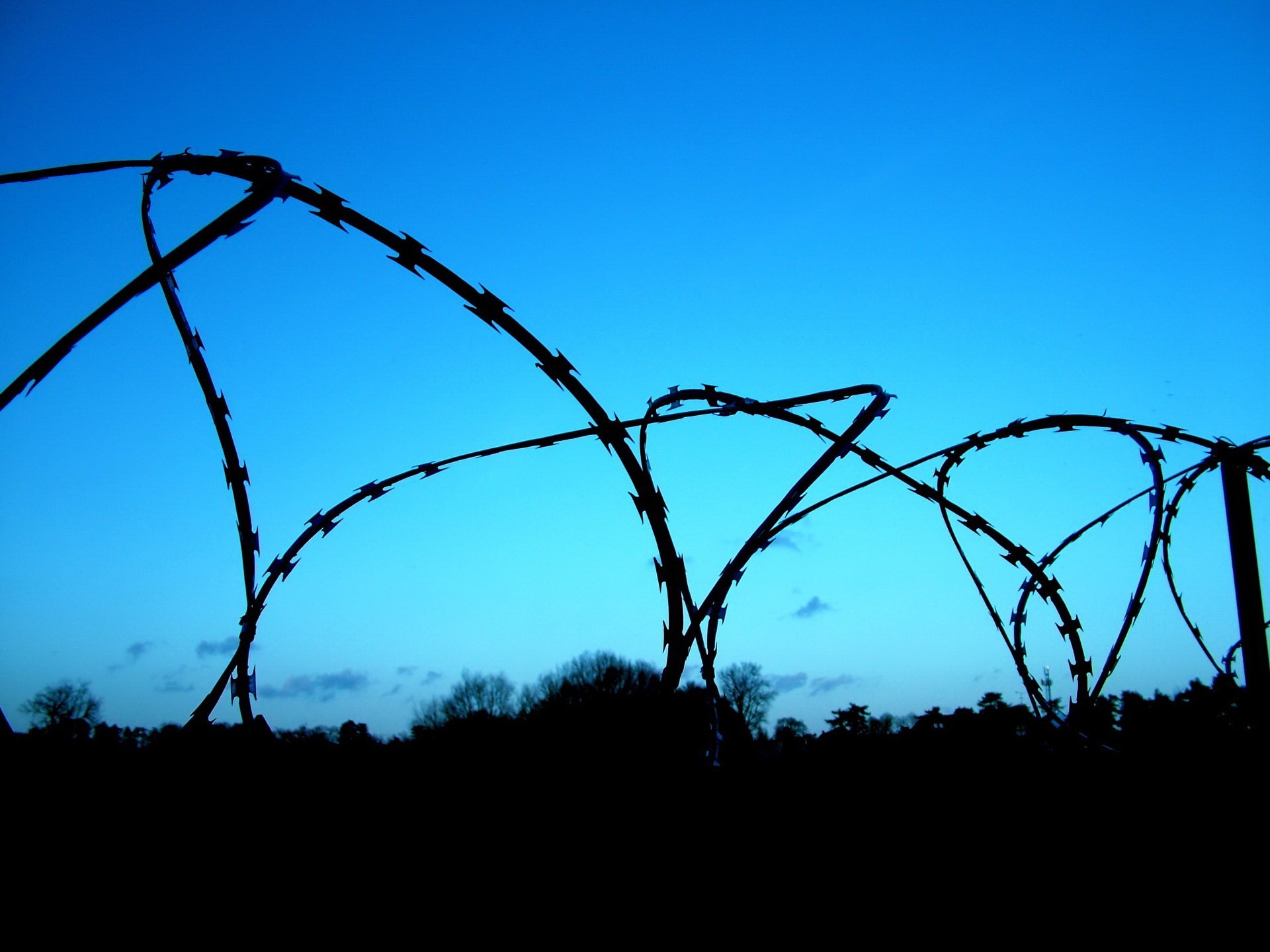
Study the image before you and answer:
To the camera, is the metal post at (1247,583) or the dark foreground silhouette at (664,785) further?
the metal post at (1247,583)

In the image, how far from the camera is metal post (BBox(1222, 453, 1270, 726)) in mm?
5883

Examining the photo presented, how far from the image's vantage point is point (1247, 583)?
614cm

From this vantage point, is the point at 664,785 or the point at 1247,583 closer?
the point at 664,785

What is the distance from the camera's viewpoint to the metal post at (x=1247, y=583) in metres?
5.88

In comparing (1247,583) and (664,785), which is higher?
(1247,583)

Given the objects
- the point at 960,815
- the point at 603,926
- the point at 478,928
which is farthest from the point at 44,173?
the point at 960,815

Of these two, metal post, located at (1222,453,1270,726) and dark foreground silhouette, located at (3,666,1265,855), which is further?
metal post, located at (1222,453,1270,726)

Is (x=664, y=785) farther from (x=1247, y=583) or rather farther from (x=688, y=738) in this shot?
(x=1247, y=583)

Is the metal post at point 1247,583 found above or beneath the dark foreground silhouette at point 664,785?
above

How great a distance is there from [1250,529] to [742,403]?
4512 mm

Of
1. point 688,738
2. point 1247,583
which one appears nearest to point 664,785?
point 688,738

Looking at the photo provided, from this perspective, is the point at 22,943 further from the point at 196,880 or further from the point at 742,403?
the point at 742,403

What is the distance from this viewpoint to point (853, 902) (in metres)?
2.77

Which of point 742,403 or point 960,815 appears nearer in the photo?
point 960,815
